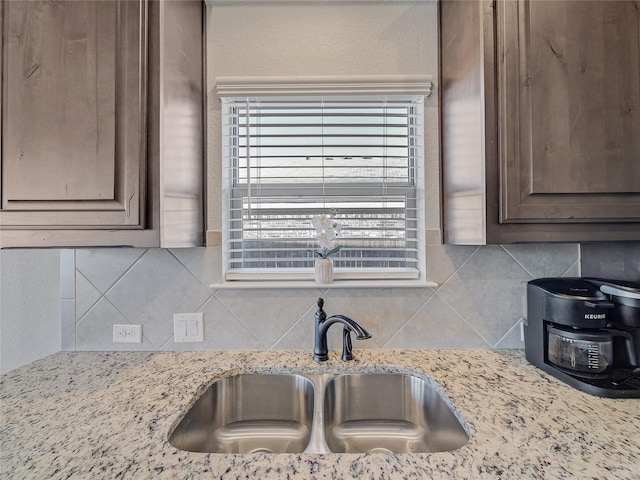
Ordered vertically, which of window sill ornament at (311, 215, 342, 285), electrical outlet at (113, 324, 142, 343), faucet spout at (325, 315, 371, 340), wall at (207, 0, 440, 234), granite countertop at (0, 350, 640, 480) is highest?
wall at (207, 0, 440, 234)

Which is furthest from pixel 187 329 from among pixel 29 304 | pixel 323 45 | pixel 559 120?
pixel 559 120

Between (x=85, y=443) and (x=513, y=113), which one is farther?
(x=513, y=113)

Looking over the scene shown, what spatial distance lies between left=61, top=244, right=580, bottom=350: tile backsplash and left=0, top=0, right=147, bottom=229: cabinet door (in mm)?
365

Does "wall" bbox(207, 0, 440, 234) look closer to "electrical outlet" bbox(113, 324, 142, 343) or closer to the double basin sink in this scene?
"electrical outlet" bbox(113, 324, 142, 343)

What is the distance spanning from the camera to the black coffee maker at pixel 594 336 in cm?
93

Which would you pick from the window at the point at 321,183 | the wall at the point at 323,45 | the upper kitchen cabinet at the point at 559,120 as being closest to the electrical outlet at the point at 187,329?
the window at the point at 321,183

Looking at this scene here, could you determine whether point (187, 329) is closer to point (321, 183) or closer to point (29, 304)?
point (29, 304)

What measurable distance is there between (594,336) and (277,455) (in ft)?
3.31

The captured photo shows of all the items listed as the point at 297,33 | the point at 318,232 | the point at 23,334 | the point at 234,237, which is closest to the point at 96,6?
the point at 297,33

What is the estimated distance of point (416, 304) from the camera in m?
1.29

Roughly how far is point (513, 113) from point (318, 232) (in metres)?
0.79

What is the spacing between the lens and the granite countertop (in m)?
0.63

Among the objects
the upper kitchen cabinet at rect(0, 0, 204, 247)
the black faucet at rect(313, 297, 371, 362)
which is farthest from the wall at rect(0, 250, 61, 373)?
the black faucet at rect(313, 297, 371, 362)

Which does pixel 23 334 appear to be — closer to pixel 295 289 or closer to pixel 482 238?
pixel 295 289
